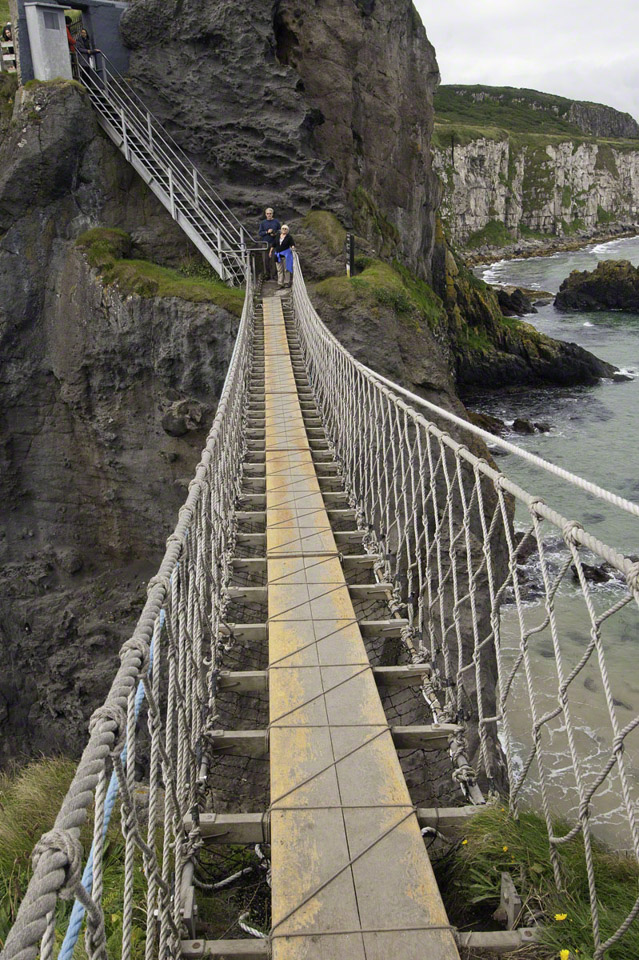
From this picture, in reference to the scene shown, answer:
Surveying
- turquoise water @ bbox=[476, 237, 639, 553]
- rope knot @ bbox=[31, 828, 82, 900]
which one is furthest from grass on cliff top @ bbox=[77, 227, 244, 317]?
turquoise water @ bbox=[476, 237, 639, 553]

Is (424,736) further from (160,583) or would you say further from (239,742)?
(160,583)

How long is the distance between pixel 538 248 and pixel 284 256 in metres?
83.3

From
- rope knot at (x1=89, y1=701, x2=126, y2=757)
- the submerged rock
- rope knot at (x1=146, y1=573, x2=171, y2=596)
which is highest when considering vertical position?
the submerged rock

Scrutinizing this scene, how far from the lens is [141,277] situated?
11.3 metres

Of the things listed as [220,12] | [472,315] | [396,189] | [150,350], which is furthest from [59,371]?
[472,315]

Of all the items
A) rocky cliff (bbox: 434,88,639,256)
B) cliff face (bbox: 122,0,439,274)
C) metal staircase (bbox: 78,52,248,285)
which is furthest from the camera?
rocky cliff (bbox: 434,88,639,256)

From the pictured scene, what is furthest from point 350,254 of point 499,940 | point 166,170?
point 499,940

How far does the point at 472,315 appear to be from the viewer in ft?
98.9

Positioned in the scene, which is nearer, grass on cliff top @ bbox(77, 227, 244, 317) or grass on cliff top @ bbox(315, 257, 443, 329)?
grass on cliff top @ bbox(77, 227, 244, 317)

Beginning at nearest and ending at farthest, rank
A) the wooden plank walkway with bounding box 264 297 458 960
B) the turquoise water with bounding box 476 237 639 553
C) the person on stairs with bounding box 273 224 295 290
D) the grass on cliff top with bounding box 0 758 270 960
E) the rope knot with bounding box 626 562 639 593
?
the rope knot with bounding box 626 562 639 593 → the wooden plank walkway with bounding box 264 297 458 960 → the grass on cliff top with bounding box 0 758 270 960 → the person on stairs with bounding box 273 224 295 290 → the turquoise water with bounding box 476 237 639 553

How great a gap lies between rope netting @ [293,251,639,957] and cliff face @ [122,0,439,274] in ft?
15.2

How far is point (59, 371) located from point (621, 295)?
44.6 meters

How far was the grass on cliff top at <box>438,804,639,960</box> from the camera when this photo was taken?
1.87 meters

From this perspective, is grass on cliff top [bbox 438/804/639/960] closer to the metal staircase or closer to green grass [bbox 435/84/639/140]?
the metal staircase
